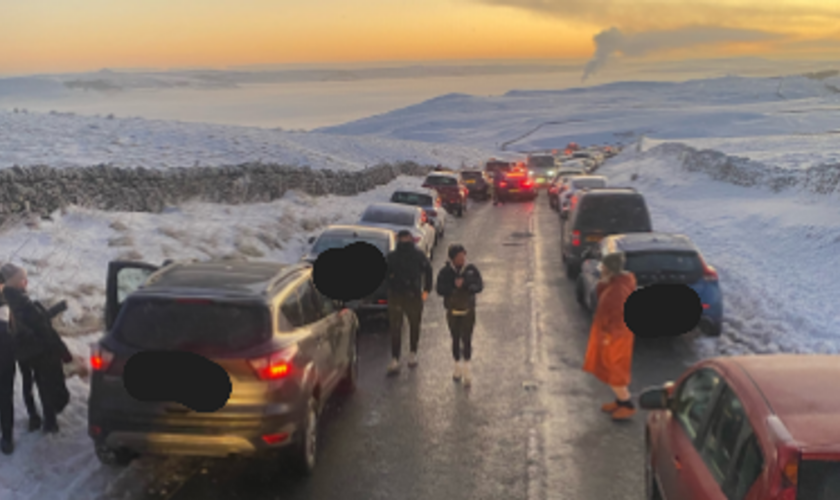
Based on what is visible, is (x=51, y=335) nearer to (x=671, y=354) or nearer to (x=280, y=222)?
(x=671, y=354)

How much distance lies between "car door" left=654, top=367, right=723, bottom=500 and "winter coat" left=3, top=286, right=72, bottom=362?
17.0 ft

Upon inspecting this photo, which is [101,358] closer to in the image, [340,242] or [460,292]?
[460,292]

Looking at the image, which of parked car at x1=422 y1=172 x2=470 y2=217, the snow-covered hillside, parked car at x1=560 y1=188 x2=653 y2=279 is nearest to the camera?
parked car at x1=560 y1=188 x2=653 y2=279

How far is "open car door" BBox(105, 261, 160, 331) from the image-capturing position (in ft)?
25.0

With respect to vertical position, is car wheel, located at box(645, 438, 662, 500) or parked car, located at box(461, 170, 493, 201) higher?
car wheel, located at box(645, 438, 662, 500)

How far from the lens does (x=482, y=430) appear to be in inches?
317

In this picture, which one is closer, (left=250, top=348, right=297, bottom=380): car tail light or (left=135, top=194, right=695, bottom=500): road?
(left=250, top=348, right=297, bottom=380): car tail light

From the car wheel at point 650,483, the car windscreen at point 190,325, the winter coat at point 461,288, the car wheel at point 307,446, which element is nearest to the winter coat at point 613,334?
the winter coat at point 461,288

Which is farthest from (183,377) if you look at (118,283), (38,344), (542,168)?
(542,168)

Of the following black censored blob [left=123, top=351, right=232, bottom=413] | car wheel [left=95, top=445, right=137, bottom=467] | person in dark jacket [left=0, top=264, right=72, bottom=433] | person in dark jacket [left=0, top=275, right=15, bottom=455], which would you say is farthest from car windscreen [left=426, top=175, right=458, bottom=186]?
black censored blob [left=123, top=351, right=232, bottom=413]

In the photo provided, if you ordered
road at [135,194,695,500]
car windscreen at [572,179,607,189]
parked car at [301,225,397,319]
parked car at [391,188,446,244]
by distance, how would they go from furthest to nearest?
car windscreen at [572,179,607,189] < parked car at [391,188,446,244] < parked car at [301,225,397,319] < road at [135,194,695,500]

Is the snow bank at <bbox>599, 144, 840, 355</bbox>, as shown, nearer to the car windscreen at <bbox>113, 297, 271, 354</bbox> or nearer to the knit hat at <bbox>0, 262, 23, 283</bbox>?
the car windscreen at <bbox>113, 297, 271, 354</bbox>

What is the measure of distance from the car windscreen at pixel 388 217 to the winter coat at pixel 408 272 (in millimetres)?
8605

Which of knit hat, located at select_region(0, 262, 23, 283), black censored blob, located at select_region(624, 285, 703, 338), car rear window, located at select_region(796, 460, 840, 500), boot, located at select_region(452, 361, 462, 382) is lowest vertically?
boot, located at select_region(452, 361, 462, 382)
